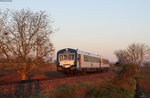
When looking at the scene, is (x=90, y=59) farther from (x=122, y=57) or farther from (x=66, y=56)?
(x=122, y=57)

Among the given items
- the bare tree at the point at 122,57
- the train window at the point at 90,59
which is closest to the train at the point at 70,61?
the train window at the point at 90,59

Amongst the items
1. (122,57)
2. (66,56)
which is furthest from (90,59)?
(122,57)

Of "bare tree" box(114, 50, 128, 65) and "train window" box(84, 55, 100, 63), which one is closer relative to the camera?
"train window" box(84, 55, 100, 63)

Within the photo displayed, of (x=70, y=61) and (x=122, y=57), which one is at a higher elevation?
(x=122, y=57)

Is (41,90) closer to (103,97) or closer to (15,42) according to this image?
(103,97)

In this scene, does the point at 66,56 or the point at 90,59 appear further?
the point at 90,59

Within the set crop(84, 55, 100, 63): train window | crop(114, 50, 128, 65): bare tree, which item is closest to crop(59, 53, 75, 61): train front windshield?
crop(84, 55, 100, 63): train window

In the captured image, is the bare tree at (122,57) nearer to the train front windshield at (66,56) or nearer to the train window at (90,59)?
the train window at (90,59)

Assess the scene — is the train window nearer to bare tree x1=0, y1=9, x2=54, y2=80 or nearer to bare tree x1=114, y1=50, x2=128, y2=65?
bare tree x1=0, y1=9, x2=54, y2=80

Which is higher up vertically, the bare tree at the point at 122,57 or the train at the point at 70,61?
the bare tree at the point at 122,57

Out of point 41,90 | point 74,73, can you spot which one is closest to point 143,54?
point 74,73

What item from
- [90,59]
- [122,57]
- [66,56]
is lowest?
[90,59]

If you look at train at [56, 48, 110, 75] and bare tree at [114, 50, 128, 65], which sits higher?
bare tree at [114, 50, 128, 65]

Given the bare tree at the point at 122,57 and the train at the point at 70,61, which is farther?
the bare tree at the point at 122,57
